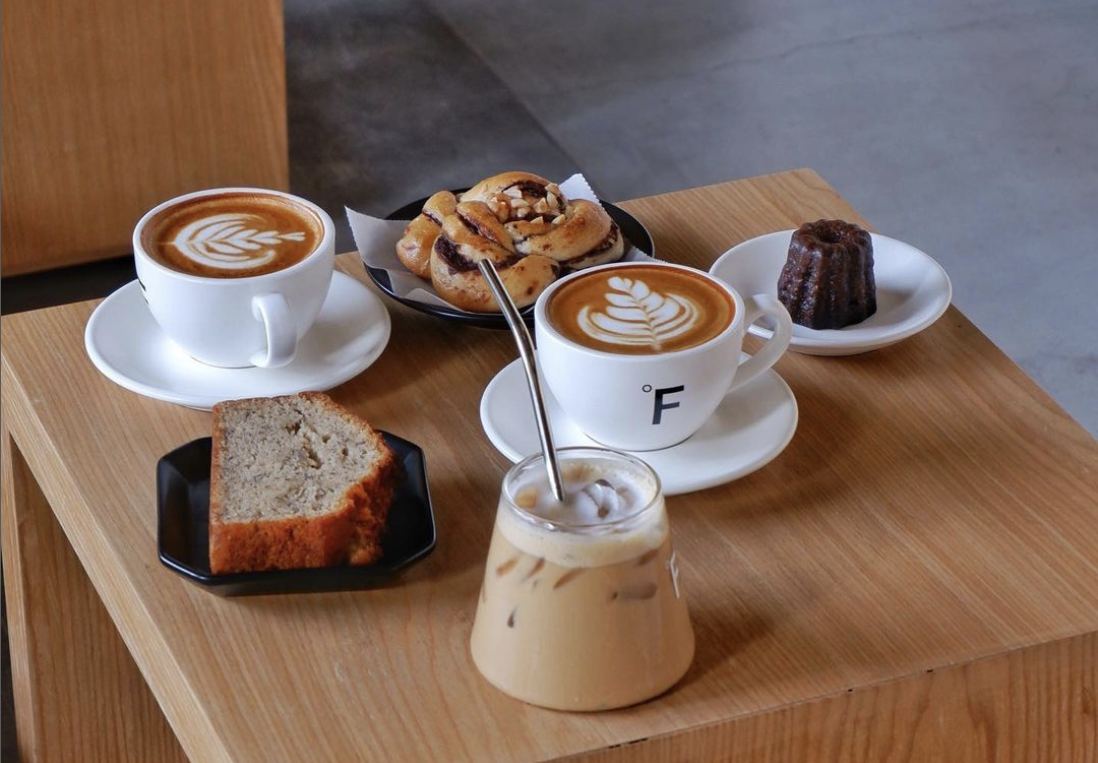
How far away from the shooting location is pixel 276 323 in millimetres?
979

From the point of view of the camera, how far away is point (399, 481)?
3.01 feet

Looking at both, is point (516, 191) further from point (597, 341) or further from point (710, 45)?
point (710, 45)

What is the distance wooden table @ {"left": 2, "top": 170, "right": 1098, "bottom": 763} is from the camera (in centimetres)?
76

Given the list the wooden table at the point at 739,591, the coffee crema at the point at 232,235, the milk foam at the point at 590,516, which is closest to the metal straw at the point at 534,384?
the milk foam at the point at 590,516

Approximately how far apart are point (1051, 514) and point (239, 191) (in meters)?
0.64

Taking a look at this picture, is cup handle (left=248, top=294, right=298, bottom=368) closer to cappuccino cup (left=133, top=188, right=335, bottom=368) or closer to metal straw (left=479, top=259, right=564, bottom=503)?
cappuccino cup (left=133, top=188, right=335, bottom=368)

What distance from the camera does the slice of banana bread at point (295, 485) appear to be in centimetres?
84

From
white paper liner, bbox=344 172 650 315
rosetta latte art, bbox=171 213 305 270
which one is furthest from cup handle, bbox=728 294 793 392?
rosetta latte art, bbox=171 213 305 270

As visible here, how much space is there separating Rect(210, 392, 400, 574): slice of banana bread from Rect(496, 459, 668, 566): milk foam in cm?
15

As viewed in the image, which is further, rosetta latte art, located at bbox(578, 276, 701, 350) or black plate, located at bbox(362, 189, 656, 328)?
black plate, located at bbox(362, 189, 656, 328)

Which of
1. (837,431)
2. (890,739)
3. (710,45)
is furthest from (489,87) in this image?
(890,739)

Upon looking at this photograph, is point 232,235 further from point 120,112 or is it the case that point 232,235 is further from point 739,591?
point 120,112

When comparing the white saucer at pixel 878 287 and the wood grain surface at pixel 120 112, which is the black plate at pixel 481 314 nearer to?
the white saucer at pixel 878 287

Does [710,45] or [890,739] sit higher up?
[890,739]
